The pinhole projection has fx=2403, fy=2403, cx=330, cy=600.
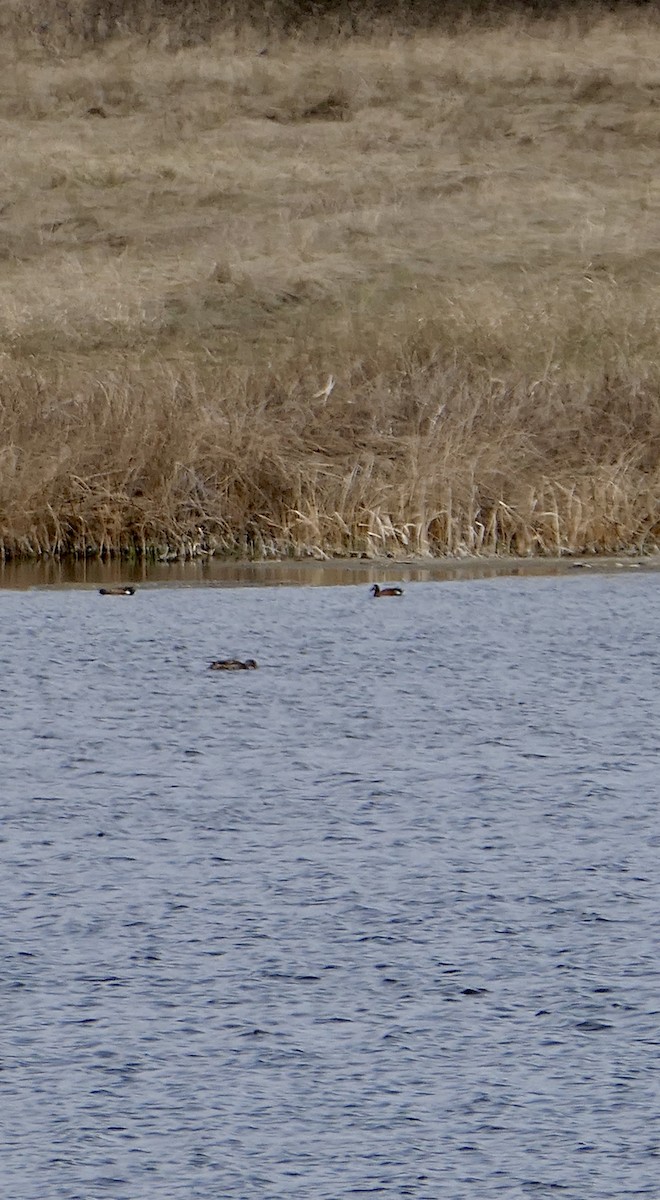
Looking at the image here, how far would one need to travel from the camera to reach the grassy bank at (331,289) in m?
15.3

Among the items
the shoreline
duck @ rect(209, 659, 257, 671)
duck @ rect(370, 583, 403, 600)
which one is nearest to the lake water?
duck @ rect(209, 659, 257, 671)

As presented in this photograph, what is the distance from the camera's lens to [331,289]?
25.8 m

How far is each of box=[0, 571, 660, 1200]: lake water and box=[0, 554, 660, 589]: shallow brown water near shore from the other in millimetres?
3441

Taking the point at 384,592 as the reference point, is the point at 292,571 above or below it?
above

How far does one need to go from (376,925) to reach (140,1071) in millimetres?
1222

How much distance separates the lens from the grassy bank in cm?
1531

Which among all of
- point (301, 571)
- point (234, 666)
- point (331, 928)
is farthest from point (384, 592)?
point (331, 928)

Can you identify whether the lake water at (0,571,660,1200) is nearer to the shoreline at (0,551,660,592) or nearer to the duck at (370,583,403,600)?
the duck at (370,583,403,600)

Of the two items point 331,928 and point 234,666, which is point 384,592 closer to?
point 234,666

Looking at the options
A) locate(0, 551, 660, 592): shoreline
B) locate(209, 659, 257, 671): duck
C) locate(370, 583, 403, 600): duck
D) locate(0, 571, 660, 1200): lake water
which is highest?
locate(0, 551, 660, 592): shoreline

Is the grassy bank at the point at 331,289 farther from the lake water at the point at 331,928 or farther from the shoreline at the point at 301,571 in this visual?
the lake water at the point at 331,928

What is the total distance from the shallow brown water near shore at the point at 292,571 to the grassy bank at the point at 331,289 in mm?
229

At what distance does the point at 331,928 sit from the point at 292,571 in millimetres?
8927

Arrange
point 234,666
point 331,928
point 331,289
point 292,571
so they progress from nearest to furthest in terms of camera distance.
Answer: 1. point 331,928
2. point 234,666
3. point 292,571
4. point 331,289
